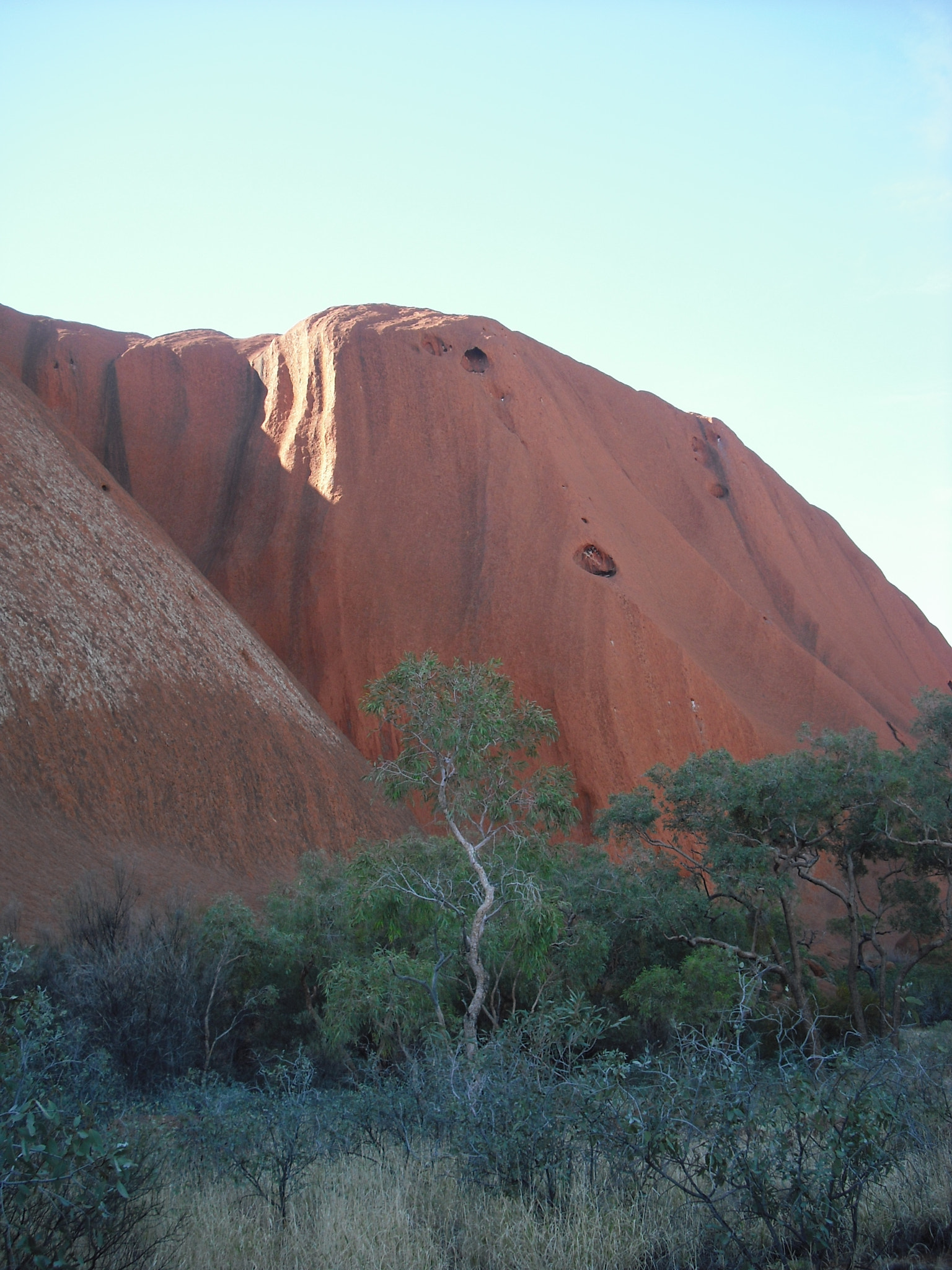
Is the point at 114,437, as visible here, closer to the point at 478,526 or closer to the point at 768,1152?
the point at 478,526

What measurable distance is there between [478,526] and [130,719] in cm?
1603

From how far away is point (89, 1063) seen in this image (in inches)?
321

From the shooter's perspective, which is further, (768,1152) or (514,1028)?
(514,1028)

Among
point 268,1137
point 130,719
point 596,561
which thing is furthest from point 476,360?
point 268,1137

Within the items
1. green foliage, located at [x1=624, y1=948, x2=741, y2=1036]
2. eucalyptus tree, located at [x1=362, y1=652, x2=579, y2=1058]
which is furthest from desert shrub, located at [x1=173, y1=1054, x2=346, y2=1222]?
green foliage, located at [x1=624, y1=948, x2=741, y2=1036]

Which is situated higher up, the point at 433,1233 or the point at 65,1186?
the point at 65,1186

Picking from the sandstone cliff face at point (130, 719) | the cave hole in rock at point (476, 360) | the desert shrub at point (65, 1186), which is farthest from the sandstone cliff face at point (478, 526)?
the desert shrub at point (65, 1186)

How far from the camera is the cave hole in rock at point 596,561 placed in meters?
34.0

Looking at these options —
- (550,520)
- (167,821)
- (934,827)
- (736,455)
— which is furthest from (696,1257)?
(736,455)

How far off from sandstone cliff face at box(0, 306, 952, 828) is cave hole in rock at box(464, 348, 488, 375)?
0.24ft

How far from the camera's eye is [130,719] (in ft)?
73.2

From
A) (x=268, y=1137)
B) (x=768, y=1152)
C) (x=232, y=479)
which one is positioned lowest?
(x=268, y=1137)

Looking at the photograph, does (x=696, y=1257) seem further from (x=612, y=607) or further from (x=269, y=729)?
(x=612, y=607)

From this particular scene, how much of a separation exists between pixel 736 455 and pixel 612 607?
19.6 m
